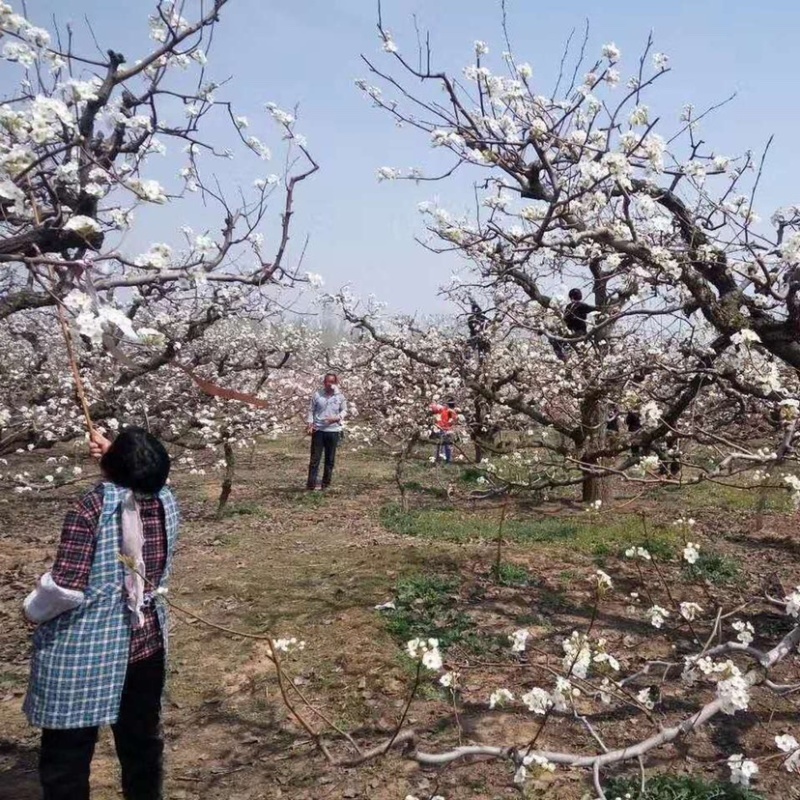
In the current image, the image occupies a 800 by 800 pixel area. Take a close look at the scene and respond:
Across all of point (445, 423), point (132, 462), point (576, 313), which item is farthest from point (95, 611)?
point (445, 423)

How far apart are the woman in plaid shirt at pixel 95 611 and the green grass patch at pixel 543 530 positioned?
538 cm

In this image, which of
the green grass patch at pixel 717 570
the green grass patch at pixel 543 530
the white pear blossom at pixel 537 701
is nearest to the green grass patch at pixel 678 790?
the white pear blossom at pixel 537 701

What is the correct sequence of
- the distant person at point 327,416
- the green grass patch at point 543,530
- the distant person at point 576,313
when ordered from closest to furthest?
the green grass patch at point 543,530 < the distant person at point 576,313 < the distant person at point 327,416

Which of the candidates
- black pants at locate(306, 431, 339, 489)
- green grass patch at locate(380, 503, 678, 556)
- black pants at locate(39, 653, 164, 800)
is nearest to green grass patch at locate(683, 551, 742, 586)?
green grass patch at locate(380, 503, 678, 556)

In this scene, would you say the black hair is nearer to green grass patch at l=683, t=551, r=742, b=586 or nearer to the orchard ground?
the orchard ground

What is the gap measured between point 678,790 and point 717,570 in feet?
12.0

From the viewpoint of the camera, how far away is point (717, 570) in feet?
21.1

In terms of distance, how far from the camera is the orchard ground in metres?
3.60

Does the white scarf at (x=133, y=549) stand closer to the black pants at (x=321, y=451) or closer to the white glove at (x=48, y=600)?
the white glove at (x=48, y=600)

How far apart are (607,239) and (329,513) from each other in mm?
6478

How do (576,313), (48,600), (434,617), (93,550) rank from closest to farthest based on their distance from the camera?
1. (48,600)
2. (93,550)
3. (434,617)
4. (576,313)

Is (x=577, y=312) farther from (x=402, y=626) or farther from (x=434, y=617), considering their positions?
(x=402, y=626)

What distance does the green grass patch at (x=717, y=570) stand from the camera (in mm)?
6203

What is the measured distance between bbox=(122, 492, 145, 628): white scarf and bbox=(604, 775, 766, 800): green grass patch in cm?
222
